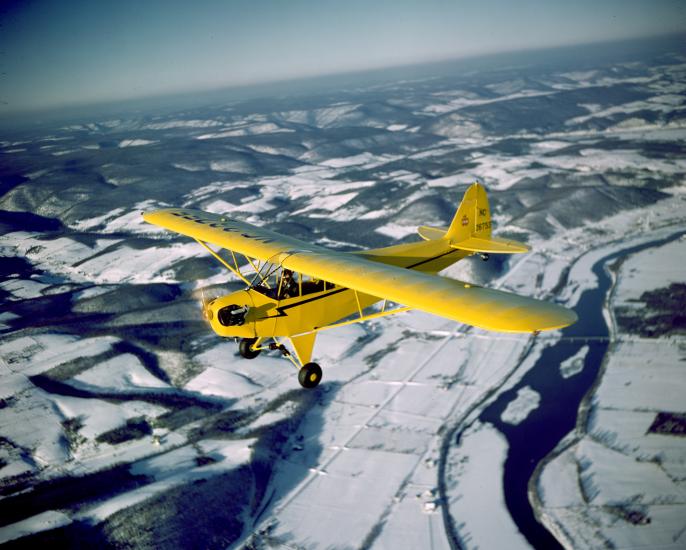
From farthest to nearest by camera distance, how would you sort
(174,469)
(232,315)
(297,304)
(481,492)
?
(174,469) < (481,492) < (297,304) < (232,315)

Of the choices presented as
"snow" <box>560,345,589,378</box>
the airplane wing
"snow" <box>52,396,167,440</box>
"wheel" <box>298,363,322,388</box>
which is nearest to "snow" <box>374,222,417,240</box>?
"snow" <box>560,345,589,378</box>

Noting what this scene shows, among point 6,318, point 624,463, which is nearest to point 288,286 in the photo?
point 624,463

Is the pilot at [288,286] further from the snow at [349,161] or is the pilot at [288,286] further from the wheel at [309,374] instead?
the snow at [349,161]

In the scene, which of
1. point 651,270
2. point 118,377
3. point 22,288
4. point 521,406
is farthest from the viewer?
point 22,288

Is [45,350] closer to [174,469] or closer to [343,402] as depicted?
[174,469]

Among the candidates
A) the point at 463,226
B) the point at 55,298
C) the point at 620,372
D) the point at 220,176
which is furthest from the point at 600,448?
the point at 220,176

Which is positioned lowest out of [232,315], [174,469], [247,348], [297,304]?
[174,469]

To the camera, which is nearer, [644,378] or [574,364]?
[644,378]

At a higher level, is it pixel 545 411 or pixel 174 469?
pixel 174 469

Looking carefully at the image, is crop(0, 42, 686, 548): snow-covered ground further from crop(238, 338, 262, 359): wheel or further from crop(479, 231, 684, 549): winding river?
crop(238, 338, 262, 359): wheel
